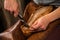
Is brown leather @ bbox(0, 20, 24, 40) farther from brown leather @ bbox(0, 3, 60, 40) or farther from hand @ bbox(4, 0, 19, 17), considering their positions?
hand @ bbox(4, 0, 19, 17)

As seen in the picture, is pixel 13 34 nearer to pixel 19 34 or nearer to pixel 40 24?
pixel 19 34

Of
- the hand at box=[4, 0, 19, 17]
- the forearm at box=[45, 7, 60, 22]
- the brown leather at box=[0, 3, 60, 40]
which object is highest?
the hand at box=[4, 0, 19, 17]

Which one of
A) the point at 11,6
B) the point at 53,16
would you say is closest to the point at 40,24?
the point at 53,16

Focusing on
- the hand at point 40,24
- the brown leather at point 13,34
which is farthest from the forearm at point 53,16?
the brown leather at point 13,34

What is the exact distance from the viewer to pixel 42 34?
0.97 metres

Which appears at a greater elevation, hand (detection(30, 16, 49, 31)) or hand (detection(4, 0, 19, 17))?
hand (detection(4, 0, 19, 17))

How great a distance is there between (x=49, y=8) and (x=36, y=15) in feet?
0.32

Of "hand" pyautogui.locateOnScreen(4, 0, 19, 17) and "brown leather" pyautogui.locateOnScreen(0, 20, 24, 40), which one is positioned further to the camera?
"hand" pyautogui.locateOnScreen(4, 0, 19, 17)

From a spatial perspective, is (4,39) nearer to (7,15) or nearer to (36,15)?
(36,15)

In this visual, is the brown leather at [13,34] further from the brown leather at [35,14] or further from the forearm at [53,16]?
the forearm at [53,16]

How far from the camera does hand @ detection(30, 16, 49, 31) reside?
0.97m

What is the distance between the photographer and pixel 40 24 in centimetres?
97

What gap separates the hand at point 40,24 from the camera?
0.97 m

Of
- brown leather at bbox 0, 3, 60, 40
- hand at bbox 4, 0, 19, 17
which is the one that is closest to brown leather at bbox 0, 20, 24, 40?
brown leather at bbox 0, 3, 60, 40
